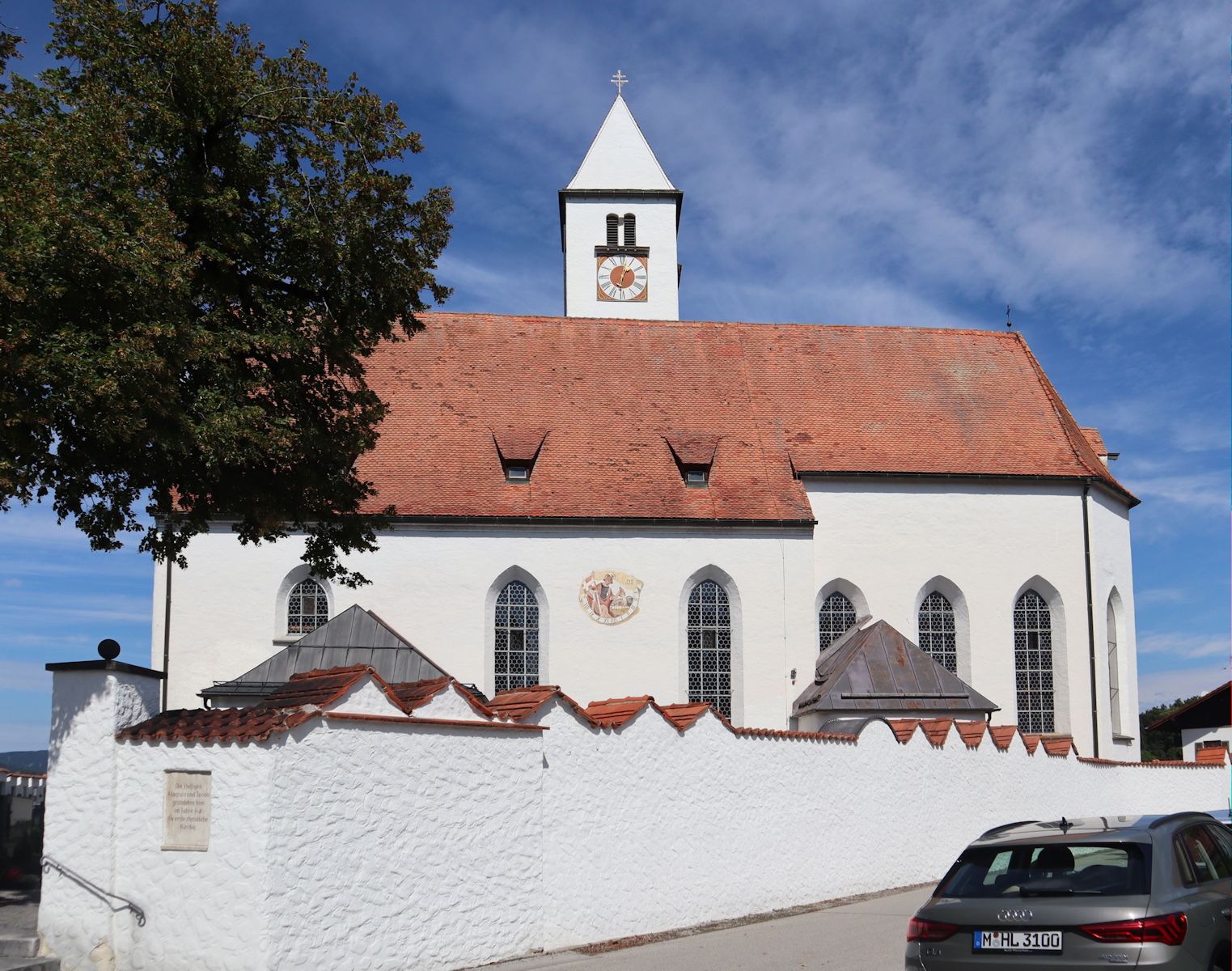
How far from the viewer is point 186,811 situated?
915 centimetres

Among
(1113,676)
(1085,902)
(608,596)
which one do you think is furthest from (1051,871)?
(1113,676)

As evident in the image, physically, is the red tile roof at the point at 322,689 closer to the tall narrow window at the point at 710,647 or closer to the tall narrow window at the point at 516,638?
the tall narrow window at the point at 516,638

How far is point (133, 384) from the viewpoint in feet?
34.7

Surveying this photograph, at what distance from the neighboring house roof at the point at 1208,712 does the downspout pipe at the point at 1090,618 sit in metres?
9.29

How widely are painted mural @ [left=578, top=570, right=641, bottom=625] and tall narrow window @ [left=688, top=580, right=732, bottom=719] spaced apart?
44.2 inches

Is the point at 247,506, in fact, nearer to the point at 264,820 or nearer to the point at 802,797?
the point at 264,820

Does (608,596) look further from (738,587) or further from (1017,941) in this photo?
(1017,941)

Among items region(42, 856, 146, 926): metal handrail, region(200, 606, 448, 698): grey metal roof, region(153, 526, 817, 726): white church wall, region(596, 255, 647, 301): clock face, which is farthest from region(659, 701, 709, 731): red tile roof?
region(596, 255, 647, 301): clock face

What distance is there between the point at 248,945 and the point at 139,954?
40.9 inches

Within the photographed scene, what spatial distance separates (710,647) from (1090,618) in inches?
287

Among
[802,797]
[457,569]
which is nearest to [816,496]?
[457,569]

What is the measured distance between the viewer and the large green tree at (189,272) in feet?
34.4

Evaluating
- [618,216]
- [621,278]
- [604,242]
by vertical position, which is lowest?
[621,278]

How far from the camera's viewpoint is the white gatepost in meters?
9.30
